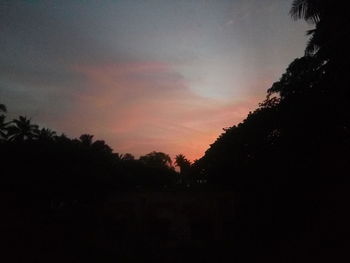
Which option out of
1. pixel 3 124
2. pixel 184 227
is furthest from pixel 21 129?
pixel 184 227

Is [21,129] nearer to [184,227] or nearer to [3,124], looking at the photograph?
[3,124]

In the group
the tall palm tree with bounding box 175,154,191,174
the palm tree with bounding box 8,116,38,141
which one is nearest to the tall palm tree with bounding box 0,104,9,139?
the palm tree with bounding box 8,116,38,141

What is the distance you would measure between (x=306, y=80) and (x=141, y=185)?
15118 millimetres

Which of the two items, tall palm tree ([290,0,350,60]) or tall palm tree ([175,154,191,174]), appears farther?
tall palm tree ([175,154,191,174])

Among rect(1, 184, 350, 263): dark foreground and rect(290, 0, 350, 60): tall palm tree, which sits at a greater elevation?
rect(290, 0, 350, 60): tall palm tree

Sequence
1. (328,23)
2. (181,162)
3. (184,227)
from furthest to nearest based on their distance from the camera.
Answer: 1. (181,162)
2. (184,227)
3. (328,23)

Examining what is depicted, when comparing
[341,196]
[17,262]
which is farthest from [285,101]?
[17,262]

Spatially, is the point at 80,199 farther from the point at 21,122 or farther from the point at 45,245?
the point at 21,122

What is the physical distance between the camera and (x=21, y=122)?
1314 inches

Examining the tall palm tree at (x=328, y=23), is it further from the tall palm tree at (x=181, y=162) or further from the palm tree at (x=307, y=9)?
the tall palm tree at (x=181, y=162)

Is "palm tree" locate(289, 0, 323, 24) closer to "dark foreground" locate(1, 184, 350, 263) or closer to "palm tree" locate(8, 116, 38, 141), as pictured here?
"dark foreground" locate(1, 184, 350, 263)

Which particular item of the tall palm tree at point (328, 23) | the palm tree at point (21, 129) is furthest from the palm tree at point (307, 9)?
the palm tree at point (21, 129)

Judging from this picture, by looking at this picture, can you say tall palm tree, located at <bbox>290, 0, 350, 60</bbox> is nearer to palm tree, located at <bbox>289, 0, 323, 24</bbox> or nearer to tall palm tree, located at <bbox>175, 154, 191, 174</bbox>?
palm tree, located at <bbox>289, 0, 323, 24</bbox>

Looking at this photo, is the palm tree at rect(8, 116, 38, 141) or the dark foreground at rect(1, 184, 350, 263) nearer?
the dark foreground at rect(1, 184, 350, 263)
